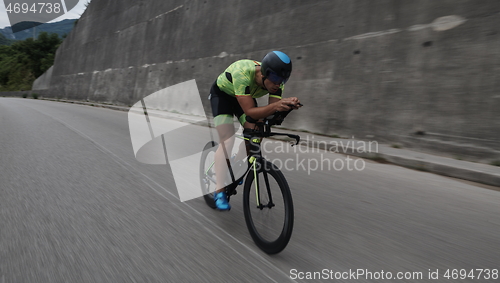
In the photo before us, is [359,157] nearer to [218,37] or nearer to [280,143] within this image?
[280,143]

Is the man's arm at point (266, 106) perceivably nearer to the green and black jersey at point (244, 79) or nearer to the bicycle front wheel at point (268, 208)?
the green and black jersey at point (244, 79)

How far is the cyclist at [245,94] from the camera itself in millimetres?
2988

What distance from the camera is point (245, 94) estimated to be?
329cm

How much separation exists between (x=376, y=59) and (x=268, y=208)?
274 inches

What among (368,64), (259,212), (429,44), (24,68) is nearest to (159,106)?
(368,64)

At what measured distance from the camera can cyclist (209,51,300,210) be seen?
118 inches

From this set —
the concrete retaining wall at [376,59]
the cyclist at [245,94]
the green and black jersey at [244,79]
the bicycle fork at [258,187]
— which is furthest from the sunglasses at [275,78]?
the concrete retaining wall at [376,59]

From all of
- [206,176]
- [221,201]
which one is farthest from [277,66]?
[206,176]

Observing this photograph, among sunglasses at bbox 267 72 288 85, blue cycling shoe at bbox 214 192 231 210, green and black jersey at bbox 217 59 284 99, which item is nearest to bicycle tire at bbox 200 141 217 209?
blue cycling shoe at bbox 214 192 231 210

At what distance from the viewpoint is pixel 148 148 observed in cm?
870

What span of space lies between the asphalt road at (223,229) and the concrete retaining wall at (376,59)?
183 cm

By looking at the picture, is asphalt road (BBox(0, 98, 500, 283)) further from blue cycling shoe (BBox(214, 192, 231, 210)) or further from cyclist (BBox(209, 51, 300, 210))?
cyclist (BBox(209, 51, 300, 210))

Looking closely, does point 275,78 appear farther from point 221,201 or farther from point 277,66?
point 221,201

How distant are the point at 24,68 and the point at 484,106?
80618mm
